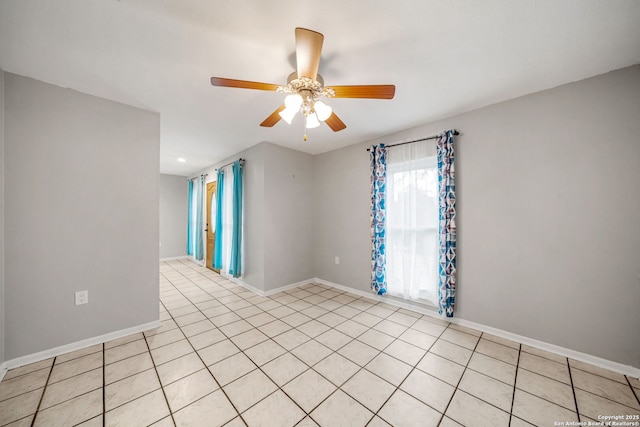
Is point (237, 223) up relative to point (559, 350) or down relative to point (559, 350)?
up

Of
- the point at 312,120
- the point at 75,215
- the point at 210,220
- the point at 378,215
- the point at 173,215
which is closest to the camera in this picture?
the point at 312,120

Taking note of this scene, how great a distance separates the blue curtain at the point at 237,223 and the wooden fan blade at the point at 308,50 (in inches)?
117

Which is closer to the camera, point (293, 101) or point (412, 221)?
point (293, 101)

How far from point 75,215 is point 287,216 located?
2.63m

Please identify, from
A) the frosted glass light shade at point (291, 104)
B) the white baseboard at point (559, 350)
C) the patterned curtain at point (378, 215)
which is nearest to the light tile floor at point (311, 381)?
the white baseboard at point (559, 350)

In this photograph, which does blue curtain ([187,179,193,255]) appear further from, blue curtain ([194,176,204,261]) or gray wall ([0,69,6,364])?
gray wall ([0,69,6,364])

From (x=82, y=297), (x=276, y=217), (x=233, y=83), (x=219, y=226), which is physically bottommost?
(x=82, y=297)

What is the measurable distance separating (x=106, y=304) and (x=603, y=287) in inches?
188

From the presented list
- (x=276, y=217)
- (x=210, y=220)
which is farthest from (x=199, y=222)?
(x=276, y=217)

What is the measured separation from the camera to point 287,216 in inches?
161

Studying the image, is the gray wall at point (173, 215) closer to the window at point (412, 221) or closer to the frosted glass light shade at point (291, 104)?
the window at point (412, 221)

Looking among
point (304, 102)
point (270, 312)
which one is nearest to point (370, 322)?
point (270, 312)

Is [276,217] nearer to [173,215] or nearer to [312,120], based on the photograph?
[312,120]

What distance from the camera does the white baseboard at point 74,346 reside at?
1931 millimetres
